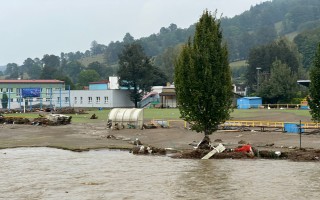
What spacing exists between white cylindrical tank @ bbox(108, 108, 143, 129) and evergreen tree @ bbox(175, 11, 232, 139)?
17.3m

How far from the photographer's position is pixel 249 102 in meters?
90.5

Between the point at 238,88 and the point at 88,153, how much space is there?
134325mm

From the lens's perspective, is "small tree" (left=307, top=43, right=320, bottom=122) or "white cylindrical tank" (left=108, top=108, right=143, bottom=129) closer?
"small tree" (left=307, top=43, right=320, bottom=122)

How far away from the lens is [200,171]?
76.8 feet

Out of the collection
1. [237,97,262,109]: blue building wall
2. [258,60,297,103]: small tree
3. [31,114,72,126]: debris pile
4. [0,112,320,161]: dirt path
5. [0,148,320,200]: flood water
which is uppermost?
[258,60,297,103]: small tree

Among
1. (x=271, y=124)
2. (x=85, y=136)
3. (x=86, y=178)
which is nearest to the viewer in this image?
(x=86, y=178)

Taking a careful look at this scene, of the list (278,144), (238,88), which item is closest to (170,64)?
(238,88)

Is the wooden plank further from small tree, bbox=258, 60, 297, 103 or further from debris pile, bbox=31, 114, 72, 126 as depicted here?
small tree, bbox=258, 60, 297, 103

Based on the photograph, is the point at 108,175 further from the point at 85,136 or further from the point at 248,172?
the point at 85,136

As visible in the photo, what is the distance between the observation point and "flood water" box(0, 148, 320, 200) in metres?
18.2

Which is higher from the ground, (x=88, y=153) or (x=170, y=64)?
(x=170, y=64)

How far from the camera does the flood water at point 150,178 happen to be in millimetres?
18219

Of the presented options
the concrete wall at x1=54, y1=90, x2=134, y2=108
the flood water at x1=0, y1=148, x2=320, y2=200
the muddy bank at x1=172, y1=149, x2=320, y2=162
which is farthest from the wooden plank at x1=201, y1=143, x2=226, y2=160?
the concrete wall at x1=54, y1=90, x2=134, y2=108

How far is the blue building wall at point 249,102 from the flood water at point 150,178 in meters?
64.0
